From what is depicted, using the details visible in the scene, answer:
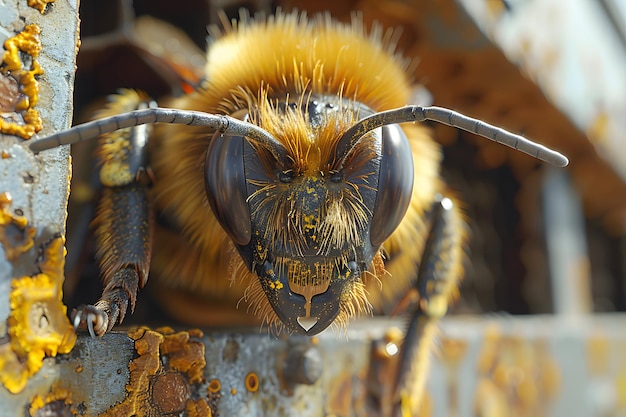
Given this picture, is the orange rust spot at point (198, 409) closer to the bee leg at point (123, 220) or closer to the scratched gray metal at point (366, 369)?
the scratched gray metal at point (366, 369)

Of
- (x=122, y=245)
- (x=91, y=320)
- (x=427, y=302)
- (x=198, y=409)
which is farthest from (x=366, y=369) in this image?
(x=91, y=320)

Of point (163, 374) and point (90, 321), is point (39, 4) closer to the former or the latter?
point (90, 321)

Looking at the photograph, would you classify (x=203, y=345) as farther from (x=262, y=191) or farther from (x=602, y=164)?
(x=602, y=164)

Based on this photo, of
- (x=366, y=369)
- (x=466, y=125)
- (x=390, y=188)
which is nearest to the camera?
(x=466, y=125)

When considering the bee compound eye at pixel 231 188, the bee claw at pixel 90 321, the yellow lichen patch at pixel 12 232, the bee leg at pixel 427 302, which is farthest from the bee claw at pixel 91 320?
the bee leg at pixel 427 302

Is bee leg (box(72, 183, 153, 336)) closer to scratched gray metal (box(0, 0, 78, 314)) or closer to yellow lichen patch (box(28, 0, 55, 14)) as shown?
scratched gray metal (box(0, 0, 78, 314))
